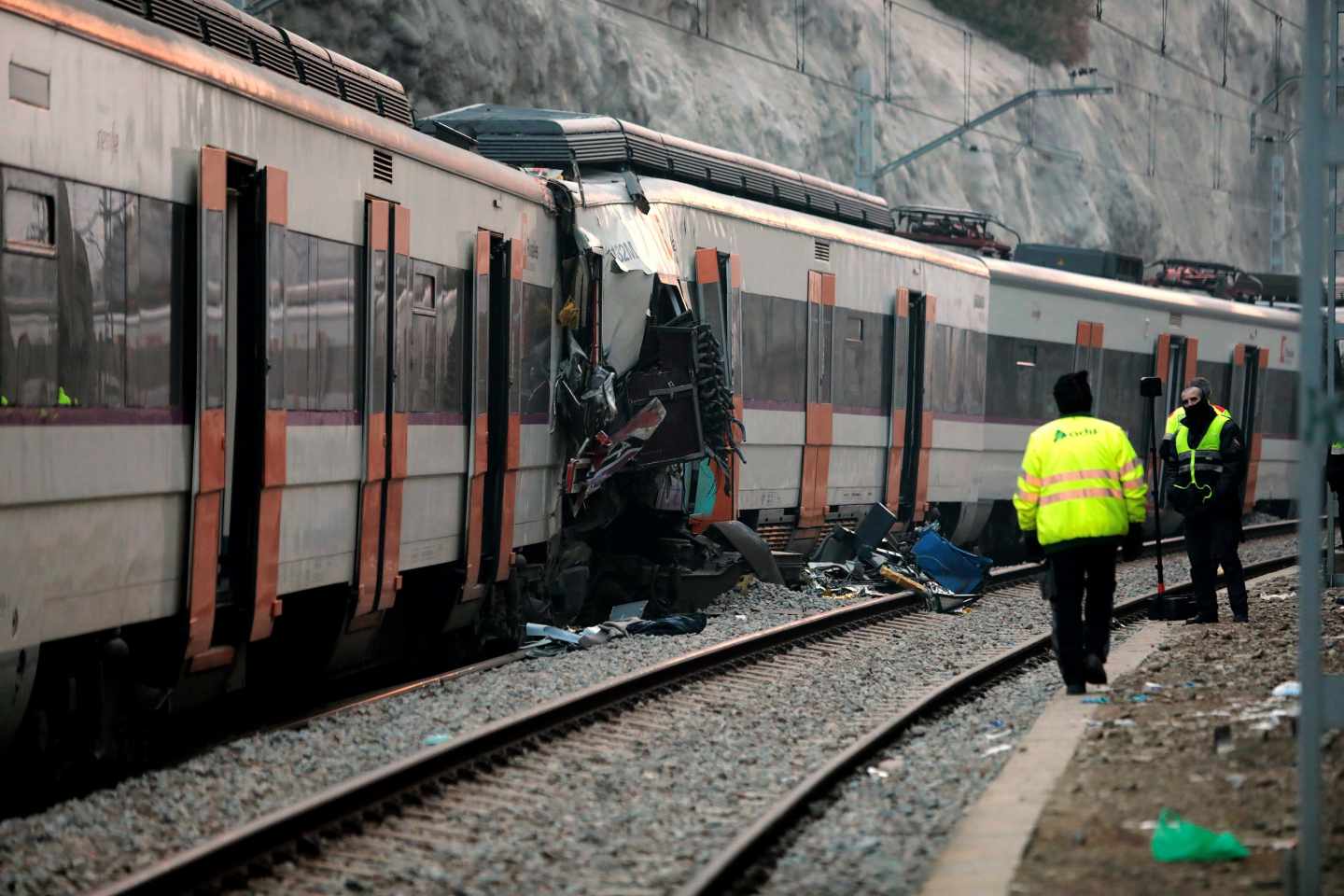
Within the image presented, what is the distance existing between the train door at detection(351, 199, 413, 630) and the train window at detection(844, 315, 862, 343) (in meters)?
8.11

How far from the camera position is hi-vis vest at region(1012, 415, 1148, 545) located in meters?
10.1

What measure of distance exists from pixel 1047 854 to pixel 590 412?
7.37 meters

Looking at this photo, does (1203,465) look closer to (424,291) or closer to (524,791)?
(424,291)

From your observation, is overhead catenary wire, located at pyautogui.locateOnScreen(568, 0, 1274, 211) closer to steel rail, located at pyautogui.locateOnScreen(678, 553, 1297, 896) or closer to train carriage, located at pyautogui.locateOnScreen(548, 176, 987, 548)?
train carriage, located at pyautogui.locateOnScreen(548, 176, 987, 548)

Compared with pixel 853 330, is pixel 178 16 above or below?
above

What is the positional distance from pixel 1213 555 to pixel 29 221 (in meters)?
9.09

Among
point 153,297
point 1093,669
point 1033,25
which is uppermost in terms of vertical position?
point 1033,25

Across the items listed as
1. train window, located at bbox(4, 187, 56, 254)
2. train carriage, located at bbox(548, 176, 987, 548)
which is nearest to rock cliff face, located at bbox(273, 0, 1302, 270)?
train carriage, located at bbox(548, 176, 987, 548)

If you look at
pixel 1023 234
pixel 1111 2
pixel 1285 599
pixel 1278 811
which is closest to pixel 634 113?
pixel 1023 234

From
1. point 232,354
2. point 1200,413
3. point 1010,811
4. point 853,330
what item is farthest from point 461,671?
point 853,330

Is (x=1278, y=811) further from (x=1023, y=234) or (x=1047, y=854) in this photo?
(x=1023, y=234)

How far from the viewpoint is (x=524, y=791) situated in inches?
315

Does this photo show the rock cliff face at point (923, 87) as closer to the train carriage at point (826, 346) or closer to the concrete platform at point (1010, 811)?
the train carriage at point (826, 346)

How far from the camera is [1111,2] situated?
59469 mm
